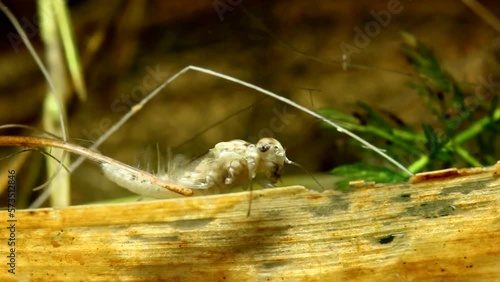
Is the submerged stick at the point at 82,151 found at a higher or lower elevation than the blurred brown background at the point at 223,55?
lower

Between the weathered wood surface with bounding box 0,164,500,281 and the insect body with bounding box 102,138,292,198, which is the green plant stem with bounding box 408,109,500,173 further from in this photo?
the weathered wood surface with bounding box 0,164,500,281

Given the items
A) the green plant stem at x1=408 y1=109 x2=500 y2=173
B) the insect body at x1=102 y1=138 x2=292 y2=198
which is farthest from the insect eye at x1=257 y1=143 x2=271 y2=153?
the green plant stem at x1=408 y1=109 x2=500 y2=173

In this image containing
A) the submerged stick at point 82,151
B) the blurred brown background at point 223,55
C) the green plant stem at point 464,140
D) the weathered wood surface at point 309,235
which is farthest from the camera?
the blurred brown background at point 223,55

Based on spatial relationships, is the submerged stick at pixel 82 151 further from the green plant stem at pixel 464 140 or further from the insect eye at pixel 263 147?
the green plant stem at pixel 464 140

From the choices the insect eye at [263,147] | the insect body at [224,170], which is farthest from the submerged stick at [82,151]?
the insect eye at [263,147]

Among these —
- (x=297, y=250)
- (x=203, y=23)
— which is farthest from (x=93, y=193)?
(x=297, y=250)

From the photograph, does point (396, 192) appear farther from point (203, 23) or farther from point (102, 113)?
point (102, 113)
